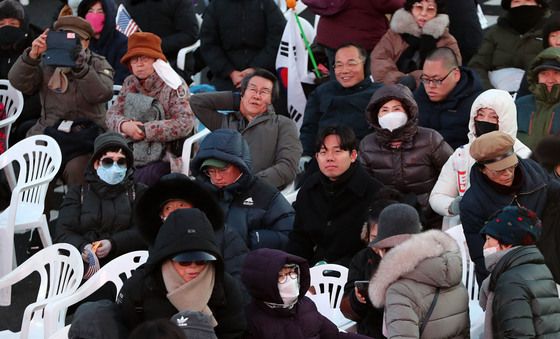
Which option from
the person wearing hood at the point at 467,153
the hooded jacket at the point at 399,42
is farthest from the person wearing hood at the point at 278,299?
the hooded jacket at the point at 399,42

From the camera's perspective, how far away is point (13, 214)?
9.08m

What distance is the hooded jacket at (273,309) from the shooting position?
6.24m

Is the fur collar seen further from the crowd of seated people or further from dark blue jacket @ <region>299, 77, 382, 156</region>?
dark blue jacket @ <region>299, 77, 382, 156</region>

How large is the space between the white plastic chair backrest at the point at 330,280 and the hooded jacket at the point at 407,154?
41.7 inches

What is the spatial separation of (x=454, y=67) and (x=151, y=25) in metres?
3.23

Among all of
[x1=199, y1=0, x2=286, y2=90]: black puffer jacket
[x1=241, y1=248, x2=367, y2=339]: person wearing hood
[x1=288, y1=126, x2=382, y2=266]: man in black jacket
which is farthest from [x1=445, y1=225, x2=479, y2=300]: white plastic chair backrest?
[x1=199, y1=0, x2=286, y2=90]: black puffer jacket

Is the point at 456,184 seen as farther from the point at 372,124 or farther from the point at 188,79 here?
the point at 188,79

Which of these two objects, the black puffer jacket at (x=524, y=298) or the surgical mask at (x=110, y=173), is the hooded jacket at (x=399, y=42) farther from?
the black puffer jacket at (x=524, y=298)

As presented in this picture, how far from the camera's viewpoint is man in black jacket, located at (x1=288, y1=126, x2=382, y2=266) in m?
8.00

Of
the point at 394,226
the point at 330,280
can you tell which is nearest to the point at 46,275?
the point at 330,280

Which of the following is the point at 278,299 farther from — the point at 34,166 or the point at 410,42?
the point at 410,42

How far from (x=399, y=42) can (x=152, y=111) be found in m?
1.81

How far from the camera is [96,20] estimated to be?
35.9ft

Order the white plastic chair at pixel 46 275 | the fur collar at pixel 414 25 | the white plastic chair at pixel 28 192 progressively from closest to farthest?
1. the white plastic chair at pixel 46 275
2. the white plastic chair at pixel 28 192
3. the fur collar at pixel 414 25
